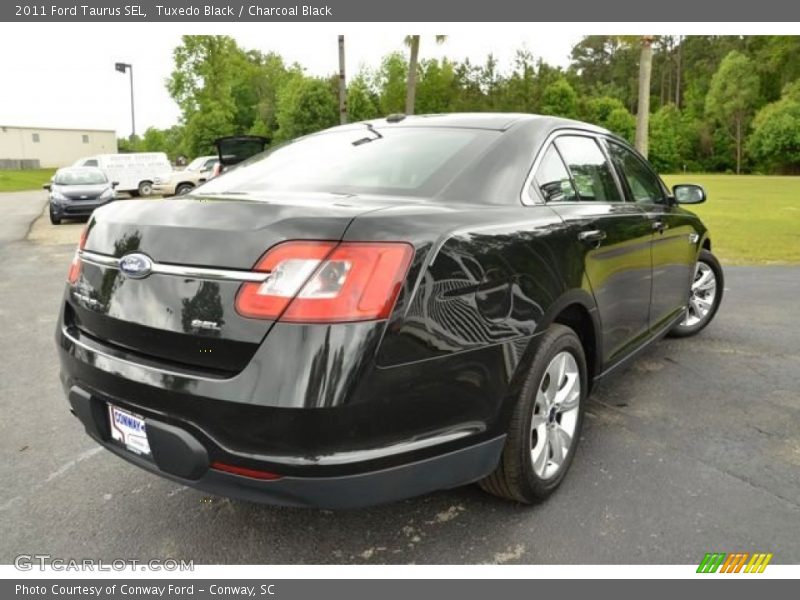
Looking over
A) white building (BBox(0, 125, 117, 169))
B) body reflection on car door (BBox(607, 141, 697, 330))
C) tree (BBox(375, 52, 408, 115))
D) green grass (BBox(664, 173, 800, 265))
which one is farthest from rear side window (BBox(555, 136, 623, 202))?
white building (BBox(0, 125, 117, 169))

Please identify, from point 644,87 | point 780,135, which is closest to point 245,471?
point 644,87

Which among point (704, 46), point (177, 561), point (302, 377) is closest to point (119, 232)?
point (302, 377)

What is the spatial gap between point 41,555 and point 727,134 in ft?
251

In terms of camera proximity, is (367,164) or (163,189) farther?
(163,189)

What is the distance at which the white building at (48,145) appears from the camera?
7188cm

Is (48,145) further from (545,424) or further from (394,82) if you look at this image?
(545,424)

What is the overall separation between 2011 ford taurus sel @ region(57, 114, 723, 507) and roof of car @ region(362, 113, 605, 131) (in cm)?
4

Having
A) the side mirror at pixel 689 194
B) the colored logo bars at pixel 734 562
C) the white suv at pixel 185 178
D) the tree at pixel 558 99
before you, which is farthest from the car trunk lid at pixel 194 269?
the tree at pixel 558 99

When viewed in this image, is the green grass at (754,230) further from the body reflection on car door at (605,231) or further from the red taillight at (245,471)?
the red taillight at (245,471)

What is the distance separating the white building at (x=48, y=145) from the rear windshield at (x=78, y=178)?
6375 cm

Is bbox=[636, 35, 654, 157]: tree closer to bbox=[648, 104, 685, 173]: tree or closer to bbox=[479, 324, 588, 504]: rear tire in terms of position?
bbox=[479, 324, 588, 504]: rear tire

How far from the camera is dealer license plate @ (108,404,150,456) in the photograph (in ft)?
7.01

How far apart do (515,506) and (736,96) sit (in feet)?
245

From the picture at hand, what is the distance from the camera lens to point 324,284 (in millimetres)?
1865
